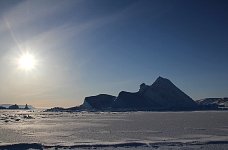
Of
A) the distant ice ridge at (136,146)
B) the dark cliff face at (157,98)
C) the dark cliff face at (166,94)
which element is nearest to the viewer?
the distant ice ridge at (136,146)

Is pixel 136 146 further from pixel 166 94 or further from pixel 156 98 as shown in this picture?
pixel 156 98

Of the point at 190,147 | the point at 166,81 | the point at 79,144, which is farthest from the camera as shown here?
Answer: the point at 166,81

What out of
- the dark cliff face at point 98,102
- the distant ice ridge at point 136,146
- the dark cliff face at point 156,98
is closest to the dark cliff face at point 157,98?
the dark cliff face at point 156,98

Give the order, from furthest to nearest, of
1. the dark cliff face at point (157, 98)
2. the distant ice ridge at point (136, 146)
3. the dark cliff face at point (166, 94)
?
the dark cliff face at point (157, 98) → the dark cliff face at point (166, 94) → the distant ice ridge at point (136, 146)

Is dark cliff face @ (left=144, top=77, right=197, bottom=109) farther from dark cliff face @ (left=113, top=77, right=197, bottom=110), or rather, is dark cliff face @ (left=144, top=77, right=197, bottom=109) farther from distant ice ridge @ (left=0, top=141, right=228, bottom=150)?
distant ice ridge @ (left=0, top=141, right=228, bottom=150)

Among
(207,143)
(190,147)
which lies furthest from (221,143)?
(190,147)

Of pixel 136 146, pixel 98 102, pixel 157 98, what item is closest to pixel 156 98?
pixel 157 98

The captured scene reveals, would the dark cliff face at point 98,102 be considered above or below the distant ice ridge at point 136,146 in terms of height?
above

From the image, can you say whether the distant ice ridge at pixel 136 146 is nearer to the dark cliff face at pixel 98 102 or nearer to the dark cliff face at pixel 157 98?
the dark cliff face at pixel 157 98

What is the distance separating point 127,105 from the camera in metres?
162

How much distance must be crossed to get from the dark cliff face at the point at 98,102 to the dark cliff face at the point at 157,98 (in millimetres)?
13234

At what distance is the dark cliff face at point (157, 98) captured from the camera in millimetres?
158875

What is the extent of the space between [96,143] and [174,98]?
13613 centimetres

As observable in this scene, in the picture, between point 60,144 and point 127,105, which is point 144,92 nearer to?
point 127,105
